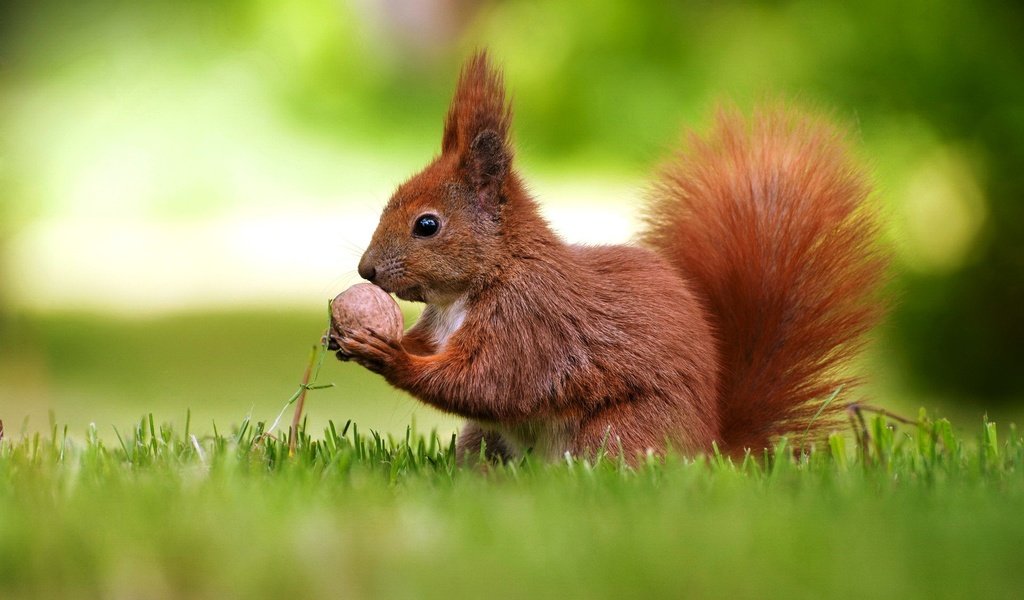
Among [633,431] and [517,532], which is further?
[633,431]

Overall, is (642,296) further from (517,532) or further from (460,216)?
(517,532)

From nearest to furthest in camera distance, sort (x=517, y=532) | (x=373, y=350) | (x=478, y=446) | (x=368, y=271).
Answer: (x=517, y=532)
(x=373, y=350)
(x=368, y=271)
(x=478, y=446)

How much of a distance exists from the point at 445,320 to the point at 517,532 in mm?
853

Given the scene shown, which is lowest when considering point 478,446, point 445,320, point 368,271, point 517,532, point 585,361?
point 517,532

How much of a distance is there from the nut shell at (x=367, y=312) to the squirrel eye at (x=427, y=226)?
15 cm

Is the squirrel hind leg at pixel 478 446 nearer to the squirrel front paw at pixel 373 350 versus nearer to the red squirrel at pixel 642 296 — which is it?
the red squirrel at pixel 642 296

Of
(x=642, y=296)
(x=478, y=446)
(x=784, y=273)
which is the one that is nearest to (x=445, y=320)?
(x=478, y=446)

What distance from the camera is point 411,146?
735 cm

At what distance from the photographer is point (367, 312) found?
91.0 inches

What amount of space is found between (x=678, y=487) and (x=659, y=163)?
1022 mm

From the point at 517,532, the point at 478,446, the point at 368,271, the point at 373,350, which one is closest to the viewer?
the point at 517,532

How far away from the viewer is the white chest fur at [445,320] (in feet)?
7.98

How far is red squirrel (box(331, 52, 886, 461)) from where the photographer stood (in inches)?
92.4

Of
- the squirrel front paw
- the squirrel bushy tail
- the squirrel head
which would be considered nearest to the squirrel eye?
the squirrel head
